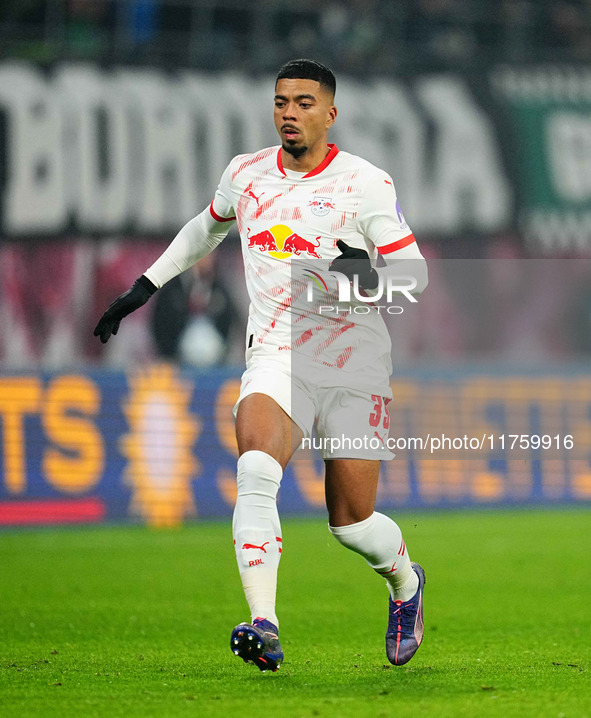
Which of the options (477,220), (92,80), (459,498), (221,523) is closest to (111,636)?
(221,523)

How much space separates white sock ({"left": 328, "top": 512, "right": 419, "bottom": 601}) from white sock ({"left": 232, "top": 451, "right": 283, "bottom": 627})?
1.36 feet

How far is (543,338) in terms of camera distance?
18.5m

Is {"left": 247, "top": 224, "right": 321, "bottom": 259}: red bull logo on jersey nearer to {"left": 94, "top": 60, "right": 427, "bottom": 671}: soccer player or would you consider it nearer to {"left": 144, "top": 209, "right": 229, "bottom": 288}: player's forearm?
{"left": 94, "top": 60, "right": 427, "bottom": 671}: soccer player

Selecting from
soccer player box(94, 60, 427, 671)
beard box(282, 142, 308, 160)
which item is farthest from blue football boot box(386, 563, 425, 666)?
beard box(282, 142, 308, 160)

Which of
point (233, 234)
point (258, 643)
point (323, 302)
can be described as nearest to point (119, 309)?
point (323, 302)

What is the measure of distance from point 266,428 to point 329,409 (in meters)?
0.36

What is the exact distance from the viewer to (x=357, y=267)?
512 centimetres

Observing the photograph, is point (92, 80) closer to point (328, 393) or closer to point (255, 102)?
point (255, 102)

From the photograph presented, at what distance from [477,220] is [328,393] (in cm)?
1325

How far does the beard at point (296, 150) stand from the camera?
5.30 m

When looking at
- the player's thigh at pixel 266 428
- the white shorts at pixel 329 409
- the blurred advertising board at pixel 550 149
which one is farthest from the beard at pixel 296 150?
the blurred advertising board at pixel 550 149

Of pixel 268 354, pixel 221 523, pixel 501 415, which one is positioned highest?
pixel 268 354

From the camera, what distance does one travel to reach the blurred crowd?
53.0 ft

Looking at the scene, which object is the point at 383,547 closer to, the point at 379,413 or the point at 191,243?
the point at 379,413
